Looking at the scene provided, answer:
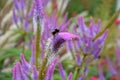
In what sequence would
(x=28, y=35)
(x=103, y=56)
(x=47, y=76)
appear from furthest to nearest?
(x=103, y=56), (x=28, y=35), (x=47, y=76)

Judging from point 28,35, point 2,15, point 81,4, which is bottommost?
point 28,35

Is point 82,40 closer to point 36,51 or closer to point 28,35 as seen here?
point 36,51

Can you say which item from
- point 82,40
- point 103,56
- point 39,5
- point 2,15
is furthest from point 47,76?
point 103,56

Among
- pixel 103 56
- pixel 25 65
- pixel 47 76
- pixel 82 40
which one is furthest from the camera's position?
pixel 103 56

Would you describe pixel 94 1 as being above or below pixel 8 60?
above

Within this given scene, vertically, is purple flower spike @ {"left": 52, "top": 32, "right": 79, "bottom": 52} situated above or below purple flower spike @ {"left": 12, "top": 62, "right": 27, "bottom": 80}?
above

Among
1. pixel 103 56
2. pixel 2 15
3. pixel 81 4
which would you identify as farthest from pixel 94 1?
pixel 2 15

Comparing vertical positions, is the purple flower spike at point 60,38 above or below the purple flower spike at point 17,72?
above

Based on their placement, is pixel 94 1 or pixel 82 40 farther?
pixel 94 1
